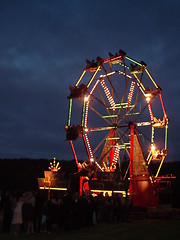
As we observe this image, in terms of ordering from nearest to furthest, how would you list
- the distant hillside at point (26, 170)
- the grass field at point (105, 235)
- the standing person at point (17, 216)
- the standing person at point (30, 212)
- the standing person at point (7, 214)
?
the grass field at point (105, 235), the standing person at point (17, 216), the standing person at point (30, 212), the standing person at point (7, 214), the distant hillside at point (26, 170)

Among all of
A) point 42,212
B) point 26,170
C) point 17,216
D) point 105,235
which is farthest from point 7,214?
point 26,170

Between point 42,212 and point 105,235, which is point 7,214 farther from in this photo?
point 105,235

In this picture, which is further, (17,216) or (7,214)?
(7,214)

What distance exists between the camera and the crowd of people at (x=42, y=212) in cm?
1113

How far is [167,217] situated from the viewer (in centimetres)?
1828

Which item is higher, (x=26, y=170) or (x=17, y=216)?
(x=26, y=170)

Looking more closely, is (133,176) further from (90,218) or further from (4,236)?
(4,236)

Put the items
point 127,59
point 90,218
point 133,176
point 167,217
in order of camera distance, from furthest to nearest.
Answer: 1. point 127,59
2. point 133,176
3. point 167,217
4. point 90,218

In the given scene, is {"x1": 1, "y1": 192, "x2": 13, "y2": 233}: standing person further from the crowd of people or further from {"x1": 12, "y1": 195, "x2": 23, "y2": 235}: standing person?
{"x1": 12, "y1": 195, "x2": 23, "y2": 235}: standing person

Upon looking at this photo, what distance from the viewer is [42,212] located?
38.8ft

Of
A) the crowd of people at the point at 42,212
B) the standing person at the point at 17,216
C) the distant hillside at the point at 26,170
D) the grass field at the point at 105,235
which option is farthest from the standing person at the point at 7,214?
the distant hillside at the point at 26,170

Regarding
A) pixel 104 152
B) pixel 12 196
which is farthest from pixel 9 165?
pixel 12 196

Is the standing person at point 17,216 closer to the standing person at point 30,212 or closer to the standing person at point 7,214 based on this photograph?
the standing person at point 30,212

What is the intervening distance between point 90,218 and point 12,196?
11.4 feet
